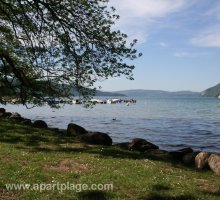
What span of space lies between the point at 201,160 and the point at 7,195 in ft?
42.9

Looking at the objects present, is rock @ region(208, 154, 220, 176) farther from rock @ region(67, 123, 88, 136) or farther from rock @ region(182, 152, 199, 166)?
rock @ region(67, 123, 88, 136)

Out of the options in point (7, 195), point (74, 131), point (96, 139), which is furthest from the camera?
point (74, 131)

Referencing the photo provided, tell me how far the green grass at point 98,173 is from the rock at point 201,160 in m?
1.05

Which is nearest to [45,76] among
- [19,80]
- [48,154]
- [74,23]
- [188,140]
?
[19,80]

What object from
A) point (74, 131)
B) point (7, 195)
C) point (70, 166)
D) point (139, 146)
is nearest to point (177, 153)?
point (139, 146)

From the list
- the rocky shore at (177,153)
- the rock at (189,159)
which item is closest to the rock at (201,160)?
the rocky shore at (177,153)

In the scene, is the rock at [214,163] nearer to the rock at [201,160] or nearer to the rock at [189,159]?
the rock at [201,160]

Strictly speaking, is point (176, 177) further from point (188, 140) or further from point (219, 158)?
point (188, 140)

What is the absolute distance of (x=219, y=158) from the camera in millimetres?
21031

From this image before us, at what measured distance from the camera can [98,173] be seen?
17.0 metres

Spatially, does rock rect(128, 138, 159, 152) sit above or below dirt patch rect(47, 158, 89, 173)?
below

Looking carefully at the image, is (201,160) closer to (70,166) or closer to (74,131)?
(70,166)

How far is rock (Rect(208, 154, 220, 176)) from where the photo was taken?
803 inches

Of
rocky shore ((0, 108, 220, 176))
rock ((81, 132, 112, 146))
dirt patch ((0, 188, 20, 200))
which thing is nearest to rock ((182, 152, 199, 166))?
rocky shore ((0, 108, 220, 176))
